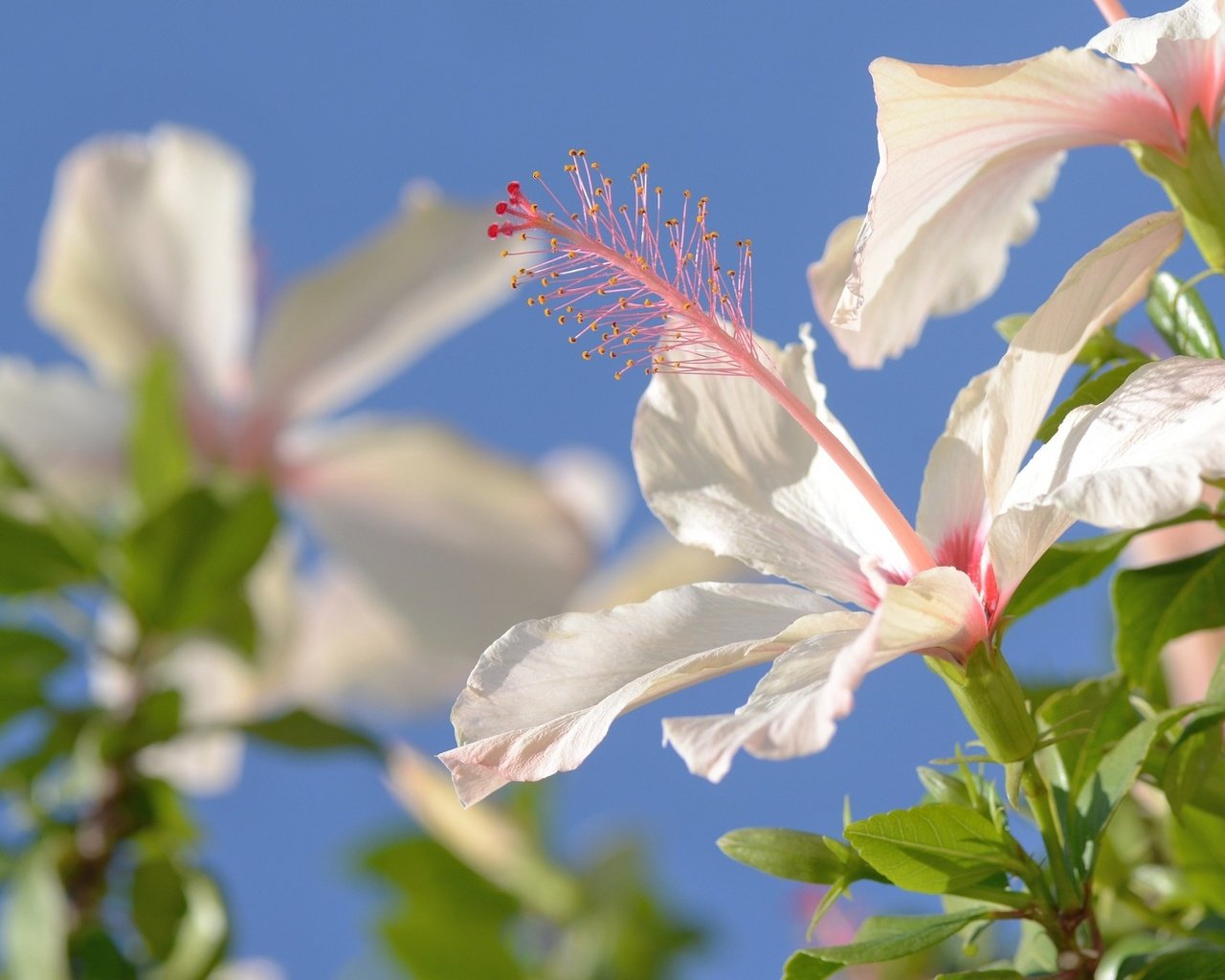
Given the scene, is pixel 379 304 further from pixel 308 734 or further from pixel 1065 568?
pixel 1065 568

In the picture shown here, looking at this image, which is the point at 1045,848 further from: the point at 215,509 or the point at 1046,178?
the point at 215,509

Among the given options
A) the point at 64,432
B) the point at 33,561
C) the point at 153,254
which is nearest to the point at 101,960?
the point at 33,561

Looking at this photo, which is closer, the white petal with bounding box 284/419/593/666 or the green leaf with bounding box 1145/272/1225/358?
the green leaf with bounding box 1145/272/1225/358

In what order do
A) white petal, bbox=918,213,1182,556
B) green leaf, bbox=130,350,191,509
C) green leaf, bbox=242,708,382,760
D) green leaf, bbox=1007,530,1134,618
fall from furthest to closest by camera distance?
green leaf, bbox=130,350,191,509, green leaf, bbox=242,708,382,760, green leaf, bbox=1007,530,1134,618, white petal, bbox=918,213,1182,556

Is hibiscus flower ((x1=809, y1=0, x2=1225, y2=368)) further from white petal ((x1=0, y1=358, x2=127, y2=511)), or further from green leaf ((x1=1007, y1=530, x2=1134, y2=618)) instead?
white petal ((x1=0, y1=358, x2=127, y2=511))

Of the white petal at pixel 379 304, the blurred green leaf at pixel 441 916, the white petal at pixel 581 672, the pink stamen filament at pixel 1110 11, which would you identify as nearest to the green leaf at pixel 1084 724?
the white petal at pixel 581 672

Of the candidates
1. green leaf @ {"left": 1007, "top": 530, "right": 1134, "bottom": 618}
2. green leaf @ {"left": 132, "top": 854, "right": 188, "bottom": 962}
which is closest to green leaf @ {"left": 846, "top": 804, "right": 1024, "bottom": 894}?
green leaf @ {"left": 1007, "top": 530, "right": 1134, "bottom": 618}

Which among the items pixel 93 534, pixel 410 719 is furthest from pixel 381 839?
pixel 93 534

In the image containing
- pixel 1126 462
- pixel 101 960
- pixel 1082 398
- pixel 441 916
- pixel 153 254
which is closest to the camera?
pixel 1126 462
